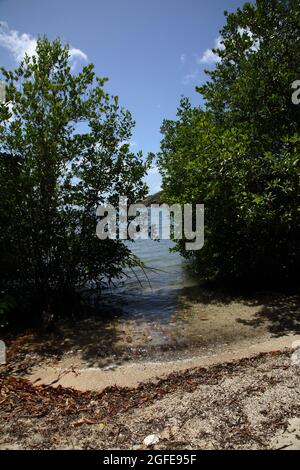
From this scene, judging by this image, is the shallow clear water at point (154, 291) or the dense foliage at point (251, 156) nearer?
the dense foliage at point (251, 156)

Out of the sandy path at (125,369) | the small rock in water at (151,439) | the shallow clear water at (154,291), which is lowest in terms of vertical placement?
the sandy path at (125,369)

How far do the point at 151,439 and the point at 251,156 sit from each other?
806 cm

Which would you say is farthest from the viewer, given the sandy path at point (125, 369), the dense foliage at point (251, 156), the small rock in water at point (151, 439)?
the dense foliage at point (251, 156)

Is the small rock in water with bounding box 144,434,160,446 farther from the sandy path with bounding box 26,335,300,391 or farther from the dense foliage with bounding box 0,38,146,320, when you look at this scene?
the dense foliage with bounding box 0,38,146,320

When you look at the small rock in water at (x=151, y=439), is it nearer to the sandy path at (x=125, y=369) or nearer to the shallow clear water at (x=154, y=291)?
the sandy path at (x=125, y=369)

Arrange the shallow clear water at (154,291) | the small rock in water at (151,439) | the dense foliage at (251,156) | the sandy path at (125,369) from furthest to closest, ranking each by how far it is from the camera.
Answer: the shallow clear water at (154,291) → the dense foliage at (251,156) → the sandy path at (125,369) → the small rock in water at (151,439)

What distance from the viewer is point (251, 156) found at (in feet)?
32.5

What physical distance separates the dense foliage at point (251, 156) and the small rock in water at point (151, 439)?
6.17m

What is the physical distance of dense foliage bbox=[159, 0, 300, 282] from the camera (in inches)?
367

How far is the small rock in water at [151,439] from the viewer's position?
12.8 feet

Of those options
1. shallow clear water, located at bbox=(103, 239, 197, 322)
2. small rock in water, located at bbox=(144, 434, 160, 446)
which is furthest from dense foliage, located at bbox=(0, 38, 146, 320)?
small rock in water, located at bbox=(144, 434, 160, 446)

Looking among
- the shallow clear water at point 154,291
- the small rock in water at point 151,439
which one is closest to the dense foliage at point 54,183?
the shallow clear water at point 154,291

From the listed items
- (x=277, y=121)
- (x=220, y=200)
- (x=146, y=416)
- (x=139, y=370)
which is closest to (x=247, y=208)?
(x=220, y=200)

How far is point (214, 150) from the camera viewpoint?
979 centimetres
